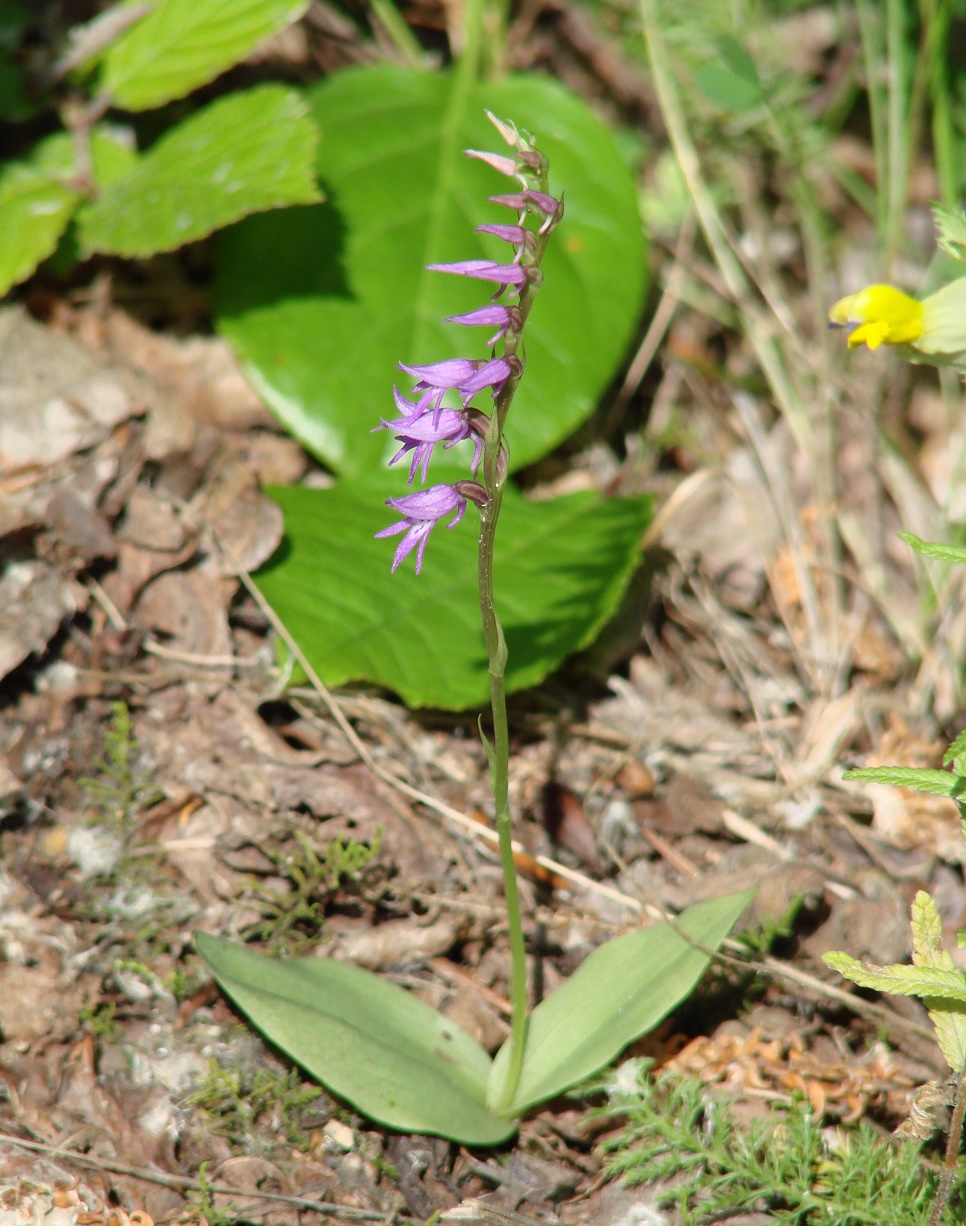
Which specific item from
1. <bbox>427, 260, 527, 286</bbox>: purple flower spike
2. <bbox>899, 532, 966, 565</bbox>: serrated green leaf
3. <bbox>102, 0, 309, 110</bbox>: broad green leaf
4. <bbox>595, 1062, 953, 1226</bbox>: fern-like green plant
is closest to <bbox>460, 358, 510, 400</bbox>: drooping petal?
<bbox>427, 260, 527, 286</bbox>: purple flower spike

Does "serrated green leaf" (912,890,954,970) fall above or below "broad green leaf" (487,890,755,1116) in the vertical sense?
above

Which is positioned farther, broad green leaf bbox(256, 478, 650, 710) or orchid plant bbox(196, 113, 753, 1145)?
broad green leaf bbox(256, 478, 650, 710)

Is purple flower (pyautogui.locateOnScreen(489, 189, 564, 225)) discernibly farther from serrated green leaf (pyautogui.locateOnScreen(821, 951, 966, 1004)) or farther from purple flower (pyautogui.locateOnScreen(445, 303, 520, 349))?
serrated green leaf (pyautogui.locateOnScreen(821, 951, 966, 1004))

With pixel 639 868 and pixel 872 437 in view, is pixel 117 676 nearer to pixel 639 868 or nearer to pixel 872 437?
pixel 639 868

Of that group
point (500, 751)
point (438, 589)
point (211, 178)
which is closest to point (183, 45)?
point (211, 178)

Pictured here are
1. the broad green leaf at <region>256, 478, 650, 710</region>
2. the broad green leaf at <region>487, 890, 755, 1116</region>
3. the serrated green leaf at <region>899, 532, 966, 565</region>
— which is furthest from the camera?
the broad green leaf at <region>256, 478, 650, 710</region>

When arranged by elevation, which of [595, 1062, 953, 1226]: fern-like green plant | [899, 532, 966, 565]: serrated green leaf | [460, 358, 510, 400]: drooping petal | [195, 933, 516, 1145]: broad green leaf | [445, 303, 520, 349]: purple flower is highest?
[445, 303, 520, 349]: purple flower

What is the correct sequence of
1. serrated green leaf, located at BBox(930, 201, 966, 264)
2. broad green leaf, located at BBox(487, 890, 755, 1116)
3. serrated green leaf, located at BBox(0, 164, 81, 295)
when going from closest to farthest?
1. serrated green leaf, located at BBox(930, 201, 966, 264)
2. broad green leaf, located at BBox(487, 890, 755, 1116)
3. serrated green leaf, located at BBox(0, 164, 81, 295)
